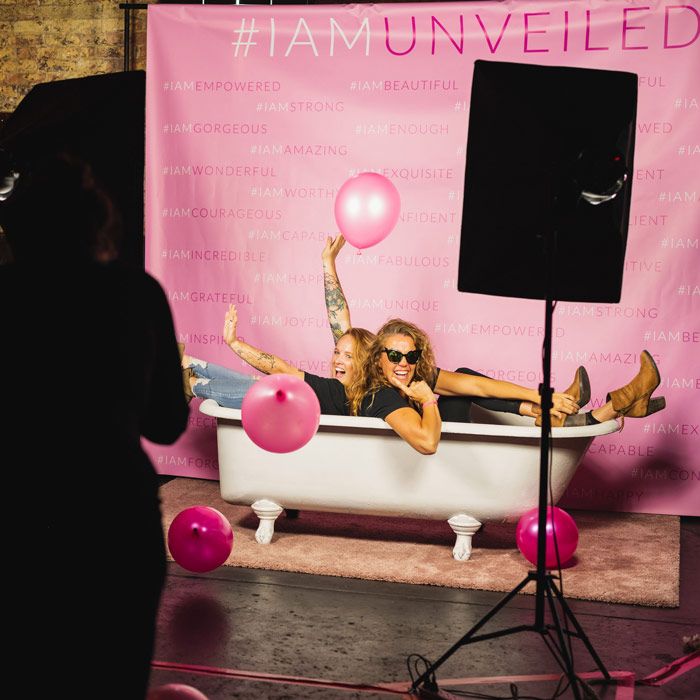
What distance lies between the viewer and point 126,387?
1475mm

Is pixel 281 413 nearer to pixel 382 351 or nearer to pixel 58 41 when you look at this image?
pixel 382 351

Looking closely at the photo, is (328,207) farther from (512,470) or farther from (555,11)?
(512,470)

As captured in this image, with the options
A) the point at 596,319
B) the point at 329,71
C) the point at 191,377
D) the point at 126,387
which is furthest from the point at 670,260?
the point at 126,387

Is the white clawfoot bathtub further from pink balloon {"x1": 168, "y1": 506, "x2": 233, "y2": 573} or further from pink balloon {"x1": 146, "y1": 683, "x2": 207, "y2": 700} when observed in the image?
pink balloon {"x1": 146, "y1": 683, "x2": 207, "y2": 700}

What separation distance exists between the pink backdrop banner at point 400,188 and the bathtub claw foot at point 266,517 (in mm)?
1153

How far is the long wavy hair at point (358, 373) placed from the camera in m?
3.88

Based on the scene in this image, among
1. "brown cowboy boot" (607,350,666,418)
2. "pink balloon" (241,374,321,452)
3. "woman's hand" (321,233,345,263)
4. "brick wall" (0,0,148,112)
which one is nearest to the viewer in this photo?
"pink balloon" (241,374,321,452)

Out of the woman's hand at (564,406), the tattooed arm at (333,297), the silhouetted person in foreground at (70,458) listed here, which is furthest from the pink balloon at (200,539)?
the silhouetted person in foreground at (70,458)

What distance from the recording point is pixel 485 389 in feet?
12.9

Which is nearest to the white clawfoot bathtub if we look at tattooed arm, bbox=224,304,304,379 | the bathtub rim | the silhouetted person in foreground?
the bathtub rim

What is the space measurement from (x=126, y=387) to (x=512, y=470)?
2.48m

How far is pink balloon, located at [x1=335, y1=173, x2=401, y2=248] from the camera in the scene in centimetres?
379

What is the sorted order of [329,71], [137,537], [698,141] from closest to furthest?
1. [137,537]
2. [698,141]
3. [329,71]

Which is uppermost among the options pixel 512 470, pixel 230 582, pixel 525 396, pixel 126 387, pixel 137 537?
pixel 126 387
